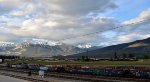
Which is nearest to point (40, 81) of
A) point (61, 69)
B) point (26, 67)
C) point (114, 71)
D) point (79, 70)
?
point (114, 71)

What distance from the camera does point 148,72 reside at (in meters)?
65.4

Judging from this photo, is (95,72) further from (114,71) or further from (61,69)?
(61,69)

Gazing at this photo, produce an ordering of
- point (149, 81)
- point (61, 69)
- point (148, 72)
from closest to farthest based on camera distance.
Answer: point (149, 81), point (148, 72), point (61, 69)

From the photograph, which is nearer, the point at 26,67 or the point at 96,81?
the point at 96,81

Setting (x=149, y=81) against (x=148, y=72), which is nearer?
(x=149, y=81)

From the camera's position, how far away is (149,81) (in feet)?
186

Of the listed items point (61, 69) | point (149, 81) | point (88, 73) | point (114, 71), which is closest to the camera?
point (149, 81)

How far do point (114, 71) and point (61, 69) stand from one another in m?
36.5

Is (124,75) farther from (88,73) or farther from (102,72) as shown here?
(88,73)

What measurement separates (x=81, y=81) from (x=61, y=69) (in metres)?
46.1

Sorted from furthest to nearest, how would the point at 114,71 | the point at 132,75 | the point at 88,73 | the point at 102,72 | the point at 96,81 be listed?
1. the point at 88,73
2. the point at 102,72
3. the point at 114,71
4. the point at 132,75
5. the point at 96,81

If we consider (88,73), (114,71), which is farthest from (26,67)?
(114,71)

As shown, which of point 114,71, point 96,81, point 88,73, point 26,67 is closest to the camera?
point 96,81

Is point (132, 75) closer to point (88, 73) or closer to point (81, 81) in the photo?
point (81, 81)
